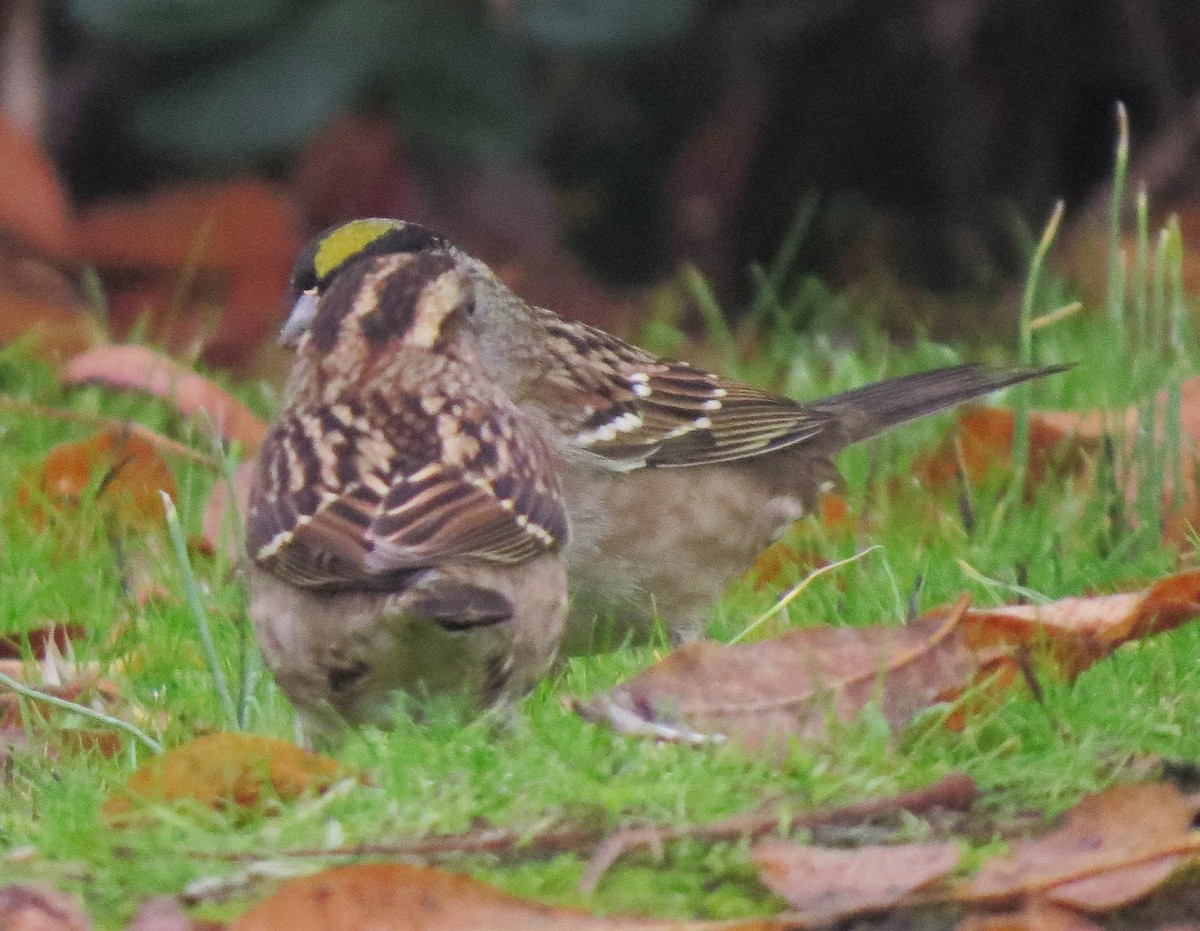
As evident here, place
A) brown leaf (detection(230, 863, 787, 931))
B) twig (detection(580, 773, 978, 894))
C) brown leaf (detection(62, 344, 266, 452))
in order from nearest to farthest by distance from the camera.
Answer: brown leaf (detection(230, 863, 787, 931)) → twig (detection(580, 773, 978, 894)) → brown leaf (detection(62, 344, 266, 452))

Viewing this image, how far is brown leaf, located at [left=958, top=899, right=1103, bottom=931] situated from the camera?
2648mm

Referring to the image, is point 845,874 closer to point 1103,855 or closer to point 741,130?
point 1103,855

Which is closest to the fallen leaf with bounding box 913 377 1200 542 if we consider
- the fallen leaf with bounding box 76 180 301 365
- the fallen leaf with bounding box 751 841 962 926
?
the fallen leaf with bounding box 751 841 962 926

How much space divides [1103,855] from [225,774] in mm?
1133

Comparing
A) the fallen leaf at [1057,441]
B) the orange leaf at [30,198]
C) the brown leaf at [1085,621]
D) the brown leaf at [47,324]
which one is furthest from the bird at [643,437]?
the orange leaf at [30,198]

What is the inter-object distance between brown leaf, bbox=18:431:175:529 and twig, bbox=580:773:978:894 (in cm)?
237

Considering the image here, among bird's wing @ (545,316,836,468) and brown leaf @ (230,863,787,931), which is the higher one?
brown leaf @ (230,863,787,931)

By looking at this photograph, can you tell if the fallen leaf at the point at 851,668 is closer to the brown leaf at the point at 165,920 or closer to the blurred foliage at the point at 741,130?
the brown leaf at the point at 165,920

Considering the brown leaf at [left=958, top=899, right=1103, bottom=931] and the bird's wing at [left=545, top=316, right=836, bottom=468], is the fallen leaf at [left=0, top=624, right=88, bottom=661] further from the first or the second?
the brown leaf at [left=958, top=899, right=1103, bottom=931]

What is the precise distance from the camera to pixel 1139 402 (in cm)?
486


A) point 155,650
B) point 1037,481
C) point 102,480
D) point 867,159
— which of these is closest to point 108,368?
point 102,480

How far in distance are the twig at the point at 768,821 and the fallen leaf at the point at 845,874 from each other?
8cm

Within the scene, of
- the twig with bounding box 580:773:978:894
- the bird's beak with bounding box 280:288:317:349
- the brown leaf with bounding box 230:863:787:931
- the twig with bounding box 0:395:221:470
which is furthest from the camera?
the twig with bounding box 0:395:221:470

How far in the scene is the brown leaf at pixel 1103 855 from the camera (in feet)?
8.94
